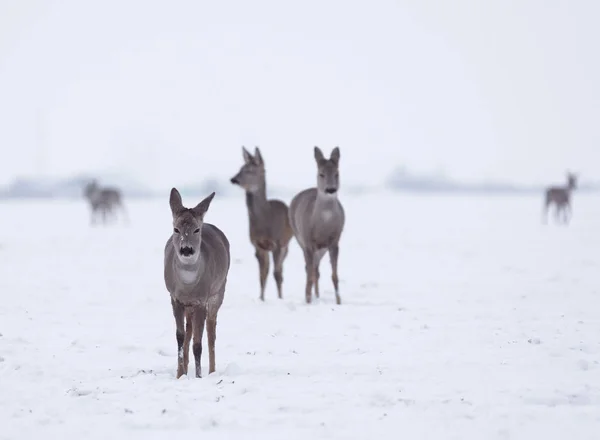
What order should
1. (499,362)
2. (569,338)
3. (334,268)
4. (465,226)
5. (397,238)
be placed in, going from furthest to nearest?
(465,226) → (397,238) → (334,268) → (569,338) → (499,362)

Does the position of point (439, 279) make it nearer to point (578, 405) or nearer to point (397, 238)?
point (578, 405)

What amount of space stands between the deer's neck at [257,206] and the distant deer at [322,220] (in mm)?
663

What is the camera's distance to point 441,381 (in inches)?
292

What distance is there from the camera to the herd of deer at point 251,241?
745 cm

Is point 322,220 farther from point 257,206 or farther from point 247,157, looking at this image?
point 247,157

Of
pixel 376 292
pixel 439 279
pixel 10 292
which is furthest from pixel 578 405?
pixel 10 292

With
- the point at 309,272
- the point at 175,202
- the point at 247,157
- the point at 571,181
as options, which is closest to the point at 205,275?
the point at 175,202

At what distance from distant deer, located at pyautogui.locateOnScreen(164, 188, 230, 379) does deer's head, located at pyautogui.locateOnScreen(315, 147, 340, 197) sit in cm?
459

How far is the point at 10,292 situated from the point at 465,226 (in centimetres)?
2345

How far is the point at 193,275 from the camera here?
743 cm

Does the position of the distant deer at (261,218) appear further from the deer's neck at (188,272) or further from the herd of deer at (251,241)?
the deer's neck at (188,272)

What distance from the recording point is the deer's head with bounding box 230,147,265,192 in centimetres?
1355

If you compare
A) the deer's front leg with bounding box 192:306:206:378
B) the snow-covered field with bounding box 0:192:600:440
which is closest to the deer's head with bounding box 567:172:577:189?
the snow-covered field with bounding box 0:192:600:440

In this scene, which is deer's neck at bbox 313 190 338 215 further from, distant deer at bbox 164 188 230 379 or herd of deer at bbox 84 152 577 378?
distant deer at bbox 164 188 230 379
